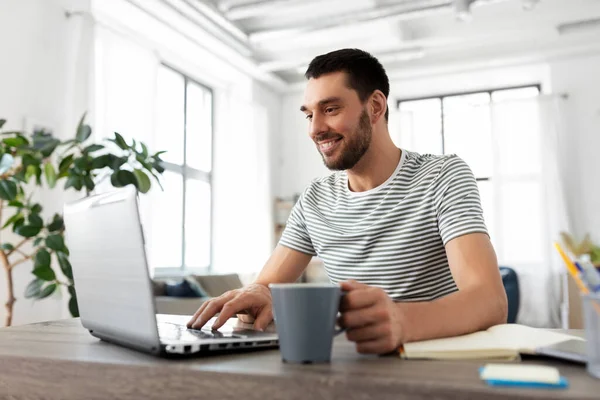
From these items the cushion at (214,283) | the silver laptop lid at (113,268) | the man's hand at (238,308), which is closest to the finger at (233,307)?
the man's hand at (238,308)

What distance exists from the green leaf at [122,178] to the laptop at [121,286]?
213 centimetres

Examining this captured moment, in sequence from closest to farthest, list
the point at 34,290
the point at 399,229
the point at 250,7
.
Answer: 1. the point at 399,229
2. the point at 34,290
3. the point at 250,7

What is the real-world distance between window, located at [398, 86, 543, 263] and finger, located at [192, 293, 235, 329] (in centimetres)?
522

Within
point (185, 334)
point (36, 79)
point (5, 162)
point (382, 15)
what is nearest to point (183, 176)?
point (36, 79)

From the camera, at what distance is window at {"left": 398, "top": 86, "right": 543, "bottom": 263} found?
6.25m

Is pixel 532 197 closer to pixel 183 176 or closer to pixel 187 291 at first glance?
pixel 183 176

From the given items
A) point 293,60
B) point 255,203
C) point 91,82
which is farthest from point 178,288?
point 293,60

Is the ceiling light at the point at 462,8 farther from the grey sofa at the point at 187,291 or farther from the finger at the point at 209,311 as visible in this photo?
the finger at the point at 209,311

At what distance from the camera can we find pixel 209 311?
1.01m

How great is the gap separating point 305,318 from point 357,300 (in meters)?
0.09

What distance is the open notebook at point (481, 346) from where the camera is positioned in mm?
703

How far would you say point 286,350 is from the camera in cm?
67

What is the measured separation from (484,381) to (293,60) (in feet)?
19.7

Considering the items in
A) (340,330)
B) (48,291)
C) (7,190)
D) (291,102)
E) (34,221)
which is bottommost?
(48,291)
